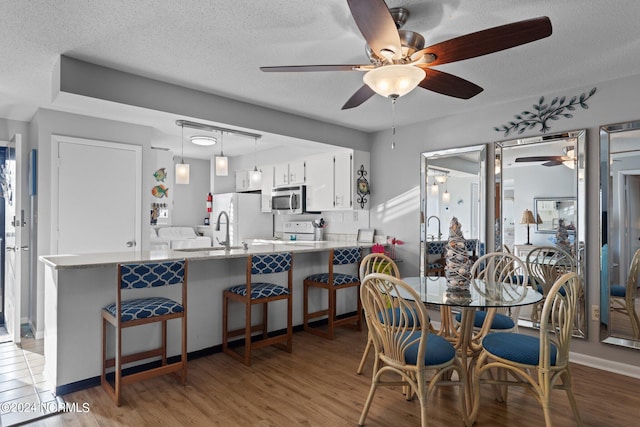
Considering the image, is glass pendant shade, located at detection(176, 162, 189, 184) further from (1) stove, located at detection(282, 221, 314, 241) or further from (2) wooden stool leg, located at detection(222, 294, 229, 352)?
(1) stove, located at detection(282, 221, 314, 241)

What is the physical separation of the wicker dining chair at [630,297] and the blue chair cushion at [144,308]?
343 centimetres

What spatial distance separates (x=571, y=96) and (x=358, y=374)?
2992 millimetres

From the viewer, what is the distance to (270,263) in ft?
11.1

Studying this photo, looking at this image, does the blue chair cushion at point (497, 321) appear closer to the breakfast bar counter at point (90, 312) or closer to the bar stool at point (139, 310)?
the breakfast bar counter at point (90, 312)

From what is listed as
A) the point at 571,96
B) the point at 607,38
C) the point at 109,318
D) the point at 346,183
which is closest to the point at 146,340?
the point at 109,318

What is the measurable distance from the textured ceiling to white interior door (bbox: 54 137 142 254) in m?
0.65

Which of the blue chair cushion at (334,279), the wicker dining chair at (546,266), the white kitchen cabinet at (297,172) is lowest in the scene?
the blue chair cushion at (334,279)

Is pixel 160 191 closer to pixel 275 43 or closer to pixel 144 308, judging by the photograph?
pixel 144 308

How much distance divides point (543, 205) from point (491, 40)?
2.23 m

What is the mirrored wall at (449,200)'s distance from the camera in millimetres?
3975

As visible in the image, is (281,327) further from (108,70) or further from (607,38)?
(607,38)

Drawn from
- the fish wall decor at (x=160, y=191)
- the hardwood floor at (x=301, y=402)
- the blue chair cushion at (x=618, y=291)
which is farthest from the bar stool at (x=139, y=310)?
the blue chair cushion at (x=618, y=291)

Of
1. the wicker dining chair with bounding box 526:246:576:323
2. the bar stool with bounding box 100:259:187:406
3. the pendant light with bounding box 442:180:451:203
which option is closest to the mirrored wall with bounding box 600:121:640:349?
the wicker dining chair with bounding box 526:246:576:323

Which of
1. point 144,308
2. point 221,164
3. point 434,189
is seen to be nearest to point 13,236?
point 221,164
